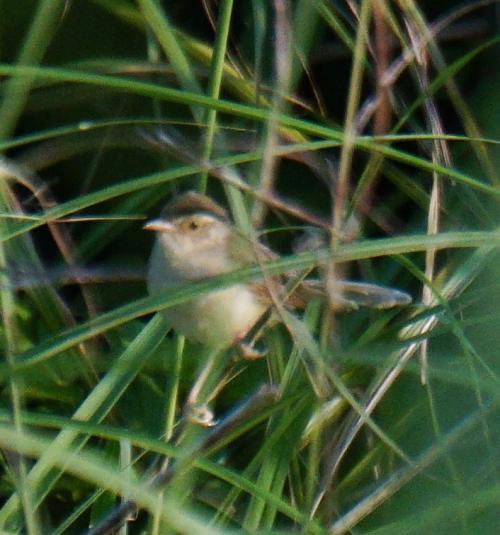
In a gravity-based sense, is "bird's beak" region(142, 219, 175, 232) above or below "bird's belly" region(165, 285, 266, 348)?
above

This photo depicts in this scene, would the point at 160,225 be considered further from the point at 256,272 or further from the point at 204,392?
the point at 256,272

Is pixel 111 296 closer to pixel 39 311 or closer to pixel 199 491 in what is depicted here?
pixel 39 311

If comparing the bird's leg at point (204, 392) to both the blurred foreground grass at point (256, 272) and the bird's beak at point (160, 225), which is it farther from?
the bird's beak at point (160, 225)

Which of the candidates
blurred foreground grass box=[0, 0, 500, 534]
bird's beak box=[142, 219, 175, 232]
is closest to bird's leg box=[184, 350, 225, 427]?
blurred foreground grass box=[0, 0, 500, 534]

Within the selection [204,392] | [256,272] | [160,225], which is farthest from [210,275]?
[256,272]

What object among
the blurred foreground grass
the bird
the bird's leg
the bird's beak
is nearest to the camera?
the blurred foreground grass

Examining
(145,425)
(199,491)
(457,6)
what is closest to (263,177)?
(199,491)

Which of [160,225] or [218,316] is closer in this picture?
[218,316]

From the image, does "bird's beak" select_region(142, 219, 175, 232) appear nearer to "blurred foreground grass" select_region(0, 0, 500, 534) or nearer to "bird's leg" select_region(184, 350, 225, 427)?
"blurred foreground grass" select_region(0, 0, 500, 534)
